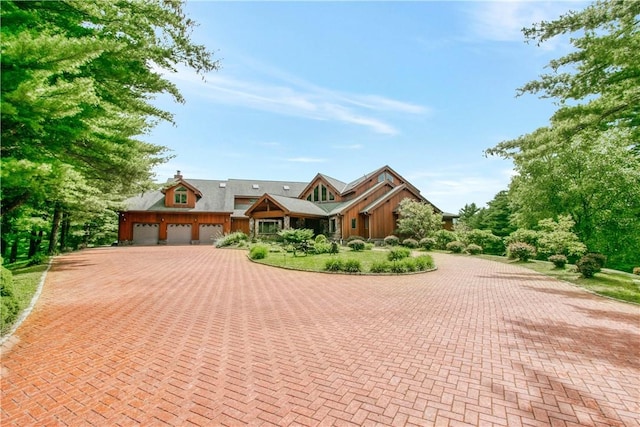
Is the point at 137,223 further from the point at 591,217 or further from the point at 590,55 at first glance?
the point at 591,217

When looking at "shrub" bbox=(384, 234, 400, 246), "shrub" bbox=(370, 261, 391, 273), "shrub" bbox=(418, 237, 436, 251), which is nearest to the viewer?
"shrub" bbox=(370, 261, 391, 273)

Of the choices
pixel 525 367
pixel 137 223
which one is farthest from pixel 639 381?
pixel 137 223

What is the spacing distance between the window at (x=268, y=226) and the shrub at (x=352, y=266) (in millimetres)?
16741

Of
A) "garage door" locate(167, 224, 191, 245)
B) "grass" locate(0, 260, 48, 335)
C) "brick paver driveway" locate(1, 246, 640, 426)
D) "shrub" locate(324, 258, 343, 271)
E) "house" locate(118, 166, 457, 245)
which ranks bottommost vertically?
"brick paver driveway" locate(1, 246, 640, 426)

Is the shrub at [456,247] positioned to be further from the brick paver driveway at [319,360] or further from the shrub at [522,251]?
the brick paver driveway at [319,360]

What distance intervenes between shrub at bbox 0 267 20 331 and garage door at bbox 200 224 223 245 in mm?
25648

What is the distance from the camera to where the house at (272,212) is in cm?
2736

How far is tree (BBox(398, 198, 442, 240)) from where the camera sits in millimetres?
25328

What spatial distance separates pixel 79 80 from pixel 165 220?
27.9 meters

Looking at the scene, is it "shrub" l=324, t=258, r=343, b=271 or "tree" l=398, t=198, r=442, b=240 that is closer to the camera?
"shrub" l=324, t=258, r=343, b=271

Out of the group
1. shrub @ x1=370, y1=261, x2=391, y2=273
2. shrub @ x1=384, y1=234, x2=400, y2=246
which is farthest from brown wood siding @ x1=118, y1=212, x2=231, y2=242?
shrub @ x1=370, y1=261, x2=391, y2=273

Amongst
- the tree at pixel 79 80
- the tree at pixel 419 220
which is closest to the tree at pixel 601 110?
the tree at pixel 419 220

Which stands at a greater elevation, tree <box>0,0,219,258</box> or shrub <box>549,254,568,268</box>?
tree <box>0,0,219,258</box>

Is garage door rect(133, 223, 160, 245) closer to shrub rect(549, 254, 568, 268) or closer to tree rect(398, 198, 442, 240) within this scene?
tree rect(398, 198, 442, 240)
